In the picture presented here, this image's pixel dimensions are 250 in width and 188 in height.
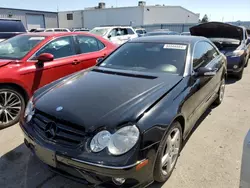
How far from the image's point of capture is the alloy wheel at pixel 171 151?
2296 mm

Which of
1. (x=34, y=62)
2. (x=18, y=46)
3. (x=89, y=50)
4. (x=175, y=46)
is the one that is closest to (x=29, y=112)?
(x=34, y=62)

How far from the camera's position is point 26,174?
2.53 metres

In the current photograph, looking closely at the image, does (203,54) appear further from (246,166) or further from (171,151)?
(246,166)

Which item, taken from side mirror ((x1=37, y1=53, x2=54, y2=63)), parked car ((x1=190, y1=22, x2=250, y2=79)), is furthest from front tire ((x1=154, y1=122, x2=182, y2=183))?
parked car ((x1=190, y1=22, x2=250, y2=79))

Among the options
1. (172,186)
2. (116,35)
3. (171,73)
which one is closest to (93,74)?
(171,73)

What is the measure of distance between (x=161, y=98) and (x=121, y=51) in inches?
62.4

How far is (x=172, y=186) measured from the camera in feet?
7.75

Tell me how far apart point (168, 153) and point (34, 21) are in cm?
3191

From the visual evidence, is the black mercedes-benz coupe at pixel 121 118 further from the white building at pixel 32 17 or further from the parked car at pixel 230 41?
the white building at pixel 32 17

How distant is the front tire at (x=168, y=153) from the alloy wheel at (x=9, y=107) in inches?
103

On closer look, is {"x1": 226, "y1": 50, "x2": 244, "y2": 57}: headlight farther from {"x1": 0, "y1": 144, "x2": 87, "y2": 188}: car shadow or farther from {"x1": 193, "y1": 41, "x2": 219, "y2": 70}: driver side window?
{"x1": 0, "y1": 144, "x2": 87, "y2": 188}: car shadow

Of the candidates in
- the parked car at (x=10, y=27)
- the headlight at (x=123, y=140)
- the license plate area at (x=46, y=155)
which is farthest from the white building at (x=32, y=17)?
the headlight at (x=123, y=140)

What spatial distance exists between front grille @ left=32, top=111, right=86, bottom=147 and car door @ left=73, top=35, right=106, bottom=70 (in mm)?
2580

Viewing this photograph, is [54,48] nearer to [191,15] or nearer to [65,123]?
[65,123]
